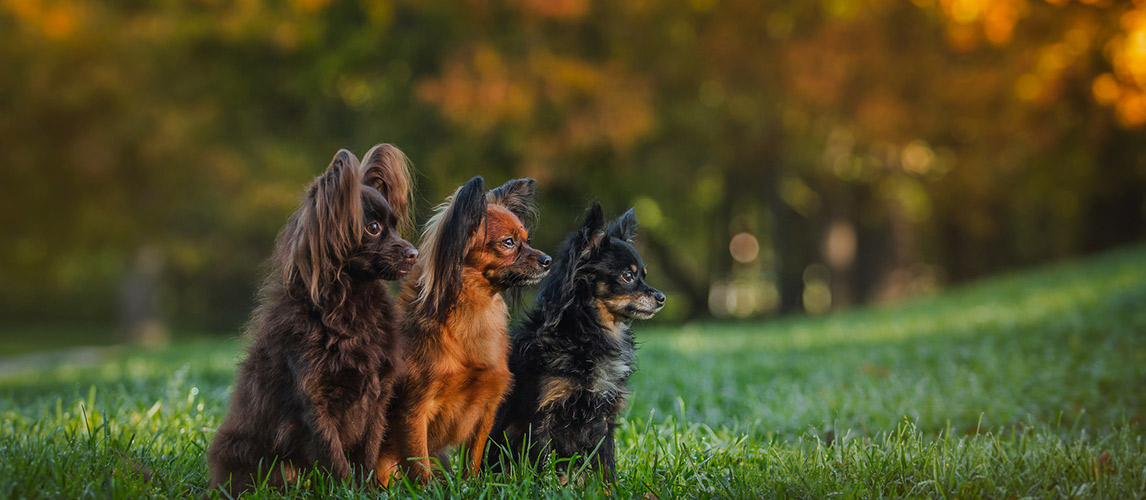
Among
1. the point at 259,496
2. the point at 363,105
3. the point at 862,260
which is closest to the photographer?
the point at 259,496

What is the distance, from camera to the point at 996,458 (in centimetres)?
424

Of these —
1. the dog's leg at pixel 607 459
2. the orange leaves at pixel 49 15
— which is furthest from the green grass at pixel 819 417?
the orange leaves at pixel 49 15

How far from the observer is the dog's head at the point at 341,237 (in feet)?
11.2

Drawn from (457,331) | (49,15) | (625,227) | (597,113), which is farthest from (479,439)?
(49,15)

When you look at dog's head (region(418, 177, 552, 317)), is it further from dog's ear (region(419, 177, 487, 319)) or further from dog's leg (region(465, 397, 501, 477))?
dog's leg (region(465, 397, 501, 477))

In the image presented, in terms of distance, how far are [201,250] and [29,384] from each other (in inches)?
610

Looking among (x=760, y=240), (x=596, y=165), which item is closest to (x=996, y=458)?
(x=596, y=165)

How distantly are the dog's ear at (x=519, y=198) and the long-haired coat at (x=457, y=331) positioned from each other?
0.74ft

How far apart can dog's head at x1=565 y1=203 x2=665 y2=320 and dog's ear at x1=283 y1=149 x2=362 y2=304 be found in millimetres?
1132

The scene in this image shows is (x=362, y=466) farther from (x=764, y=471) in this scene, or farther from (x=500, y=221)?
(x=764, y=471)

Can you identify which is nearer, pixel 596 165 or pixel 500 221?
pixel 500 221

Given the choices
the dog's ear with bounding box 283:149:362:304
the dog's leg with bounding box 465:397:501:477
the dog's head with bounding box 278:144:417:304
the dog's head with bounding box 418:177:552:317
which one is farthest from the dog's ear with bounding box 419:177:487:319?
the dog's leg with bounding box 465:397:501:477

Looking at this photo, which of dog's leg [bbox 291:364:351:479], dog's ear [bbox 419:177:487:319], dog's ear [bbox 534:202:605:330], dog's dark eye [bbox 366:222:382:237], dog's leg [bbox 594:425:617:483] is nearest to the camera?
dog's leg [bbox 291:364:351:479]

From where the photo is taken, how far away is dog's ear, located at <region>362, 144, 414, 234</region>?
3852 mm
